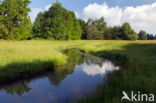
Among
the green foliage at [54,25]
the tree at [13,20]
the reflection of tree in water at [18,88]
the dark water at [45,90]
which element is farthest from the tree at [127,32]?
the reflection of tree in water at [18,88]

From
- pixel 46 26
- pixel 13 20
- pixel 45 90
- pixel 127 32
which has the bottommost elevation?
pixel 45 90

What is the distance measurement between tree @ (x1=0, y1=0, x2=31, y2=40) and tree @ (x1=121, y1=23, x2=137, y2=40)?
42140 millimetres

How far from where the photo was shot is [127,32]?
197 feet

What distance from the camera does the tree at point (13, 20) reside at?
29.1 m

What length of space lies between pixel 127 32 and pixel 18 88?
194ft

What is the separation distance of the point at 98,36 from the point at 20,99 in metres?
58.9

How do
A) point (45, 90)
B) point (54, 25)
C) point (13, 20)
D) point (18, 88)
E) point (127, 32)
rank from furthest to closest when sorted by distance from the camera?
→ point (127, 32), point (54, 25), point (13, 20), point (18, 88), point (45, 90)

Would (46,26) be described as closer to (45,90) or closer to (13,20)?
(13,20)

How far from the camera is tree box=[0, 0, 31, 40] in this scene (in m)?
29.1

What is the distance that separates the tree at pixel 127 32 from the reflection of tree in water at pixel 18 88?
57.8 metres

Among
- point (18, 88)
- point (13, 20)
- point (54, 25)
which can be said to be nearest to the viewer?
point (18, 88)

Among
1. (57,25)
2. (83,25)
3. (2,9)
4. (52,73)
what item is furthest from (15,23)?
(83,25)

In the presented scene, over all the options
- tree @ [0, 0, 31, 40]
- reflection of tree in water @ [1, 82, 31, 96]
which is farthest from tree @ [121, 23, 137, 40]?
reflection of tree in water @ [1, 82, 31, 96]

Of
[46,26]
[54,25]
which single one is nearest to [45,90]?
[54,25]
